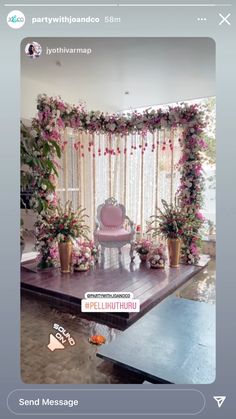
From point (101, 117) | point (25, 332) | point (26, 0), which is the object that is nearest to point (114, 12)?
point (26, 0)

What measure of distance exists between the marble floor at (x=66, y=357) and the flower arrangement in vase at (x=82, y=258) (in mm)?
694

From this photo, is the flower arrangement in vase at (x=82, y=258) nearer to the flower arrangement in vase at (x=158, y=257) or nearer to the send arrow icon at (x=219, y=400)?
the flower arrangement in vase at (x=158, y=257)

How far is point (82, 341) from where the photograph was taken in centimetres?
82

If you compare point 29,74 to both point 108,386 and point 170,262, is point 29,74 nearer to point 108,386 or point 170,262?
point 108,386

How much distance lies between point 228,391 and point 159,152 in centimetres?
160

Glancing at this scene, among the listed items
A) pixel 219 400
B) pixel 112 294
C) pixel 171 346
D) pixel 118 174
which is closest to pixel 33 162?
pixel 112 294

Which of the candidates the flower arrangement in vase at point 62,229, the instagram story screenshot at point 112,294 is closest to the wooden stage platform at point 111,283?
the instagram story screenshot at point 112,294

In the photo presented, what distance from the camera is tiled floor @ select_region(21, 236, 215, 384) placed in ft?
2.28

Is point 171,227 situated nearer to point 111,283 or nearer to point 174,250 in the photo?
point 174,250

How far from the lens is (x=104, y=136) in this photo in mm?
2014

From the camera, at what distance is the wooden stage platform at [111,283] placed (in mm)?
826

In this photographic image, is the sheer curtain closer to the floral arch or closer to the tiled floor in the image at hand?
the floral arch

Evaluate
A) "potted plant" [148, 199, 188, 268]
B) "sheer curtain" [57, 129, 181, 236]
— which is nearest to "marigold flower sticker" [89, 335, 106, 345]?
"sheer curtain" [57, 129, 181, 236]

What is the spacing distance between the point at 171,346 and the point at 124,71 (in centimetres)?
129
